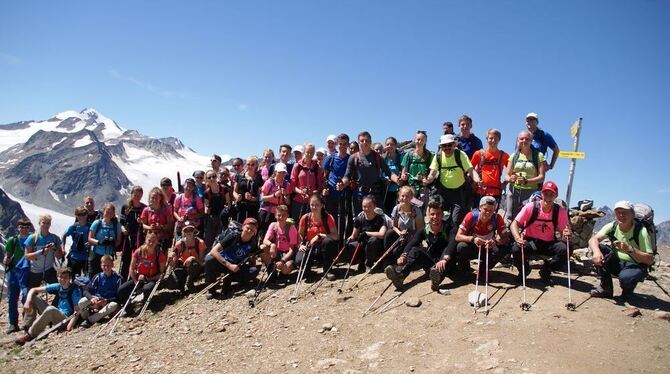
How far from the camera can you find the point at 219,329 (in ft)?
27.6

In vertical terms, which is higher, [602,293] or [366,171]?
[366,171]

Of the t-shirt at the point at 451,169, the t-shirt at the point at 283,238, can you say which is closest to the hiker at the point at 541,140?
the t-shirt at the point at 451,169

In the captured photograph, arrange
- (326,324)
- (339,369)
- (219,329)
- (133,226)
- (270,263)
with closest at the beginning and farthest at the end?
(339,369) → (326,324) → (219,329) → (270,263) → (133,226)

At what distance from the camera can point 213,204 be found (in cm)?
1195

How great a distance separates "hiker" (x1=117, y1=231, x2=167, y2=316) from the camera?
34.6 ft

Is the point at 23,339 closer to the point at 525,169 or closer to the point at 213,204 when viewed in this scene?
A: the point at 213,204

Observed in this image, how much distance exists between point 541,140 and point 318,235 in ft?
20.4

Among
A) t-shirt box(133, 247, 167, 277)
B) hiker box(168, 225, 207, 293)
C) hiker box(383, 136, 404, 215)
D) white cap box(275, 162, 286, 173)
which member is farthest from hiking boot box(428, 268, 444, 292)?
t-shirt box(133, 247, 167, 277)

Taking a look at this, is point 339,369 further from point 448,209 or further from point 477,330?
point 448,209

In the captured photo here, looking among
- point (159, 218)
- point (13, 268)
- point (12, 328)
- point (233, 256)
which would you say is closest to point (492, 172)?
point (233, 256)

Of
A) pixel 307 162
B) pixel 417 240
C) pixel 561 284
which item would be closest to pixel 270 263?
pixel 307 162

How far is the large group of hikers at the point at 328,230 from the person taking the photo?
817 cm

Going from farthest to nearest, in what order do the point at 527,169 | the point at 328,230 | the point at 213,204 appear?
the point at 213,204, the point at 328,230, the point at 527,169

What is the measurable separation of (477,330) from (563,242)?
3166 mm
